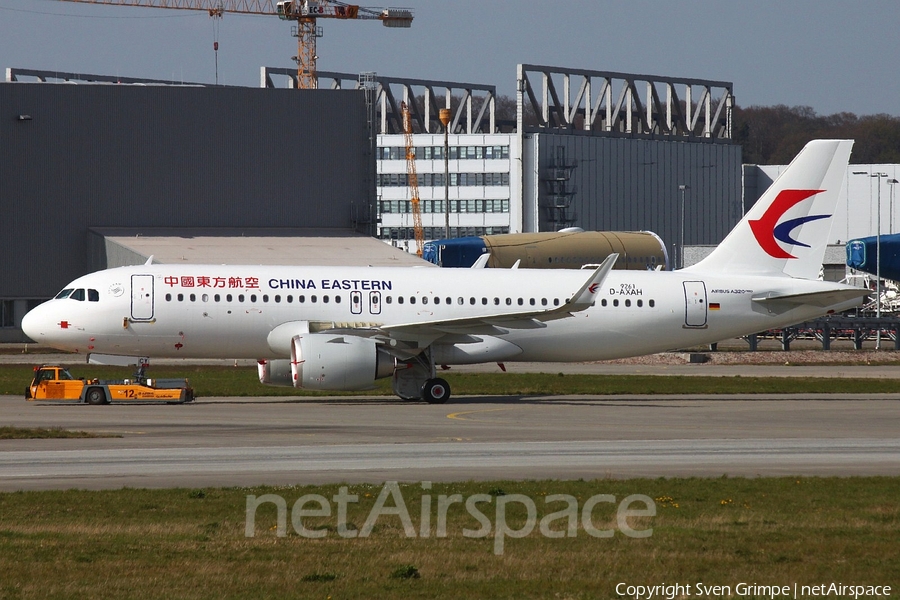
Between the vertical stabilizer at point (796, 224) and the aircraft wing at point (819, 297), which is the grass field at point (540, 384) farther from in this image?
the vertical stabilizer at point (796, 224)

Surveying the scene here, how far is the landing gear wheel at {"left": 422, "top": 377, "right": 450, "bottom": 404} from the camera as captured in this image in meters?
34.8

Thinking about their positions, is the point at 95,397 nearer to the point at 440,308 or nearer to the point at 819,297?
the point at 440,308

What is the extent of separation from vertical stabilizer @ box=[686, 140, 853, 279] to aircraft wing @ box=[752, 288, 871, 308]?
1188 millimetres

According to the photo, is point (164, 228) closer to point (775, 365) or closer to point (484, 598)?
point (775, 365)

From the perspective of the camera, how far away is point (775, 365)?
5641cm

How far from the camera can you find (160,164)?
71625 millimetres

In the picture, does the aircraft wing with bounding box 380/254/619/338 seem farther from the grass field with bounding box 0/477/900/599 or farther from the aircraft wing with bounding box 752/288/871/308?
the grass field with bounding box 0/477/900/599

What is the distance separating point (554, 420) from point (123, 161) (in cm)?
4845

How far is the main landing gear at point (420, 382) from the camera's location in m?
34.8

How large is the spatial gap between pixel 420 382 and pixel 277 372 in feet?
14.4

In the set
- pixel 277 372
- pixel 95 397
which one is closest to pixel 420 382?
pixel 277 372

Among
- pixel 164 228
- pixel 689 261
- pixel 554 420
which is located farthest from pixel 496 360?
pixel 689 261

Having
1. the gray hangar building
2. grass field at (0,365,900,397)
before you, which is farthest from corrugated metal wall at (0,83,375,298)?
grass field at (0,365,900,397)

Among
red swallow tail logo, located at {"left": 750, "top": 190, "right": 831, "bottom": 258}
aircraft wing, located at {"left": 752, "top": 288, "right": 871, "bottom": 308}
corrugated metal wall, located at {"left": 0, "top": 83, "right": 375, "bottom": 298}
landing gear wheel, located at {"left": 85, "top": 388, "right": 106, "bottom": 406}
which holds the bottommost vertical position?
landing gear wheel, located at {"left": 85, "top": 388, "right": 106, "bottom": 406}
